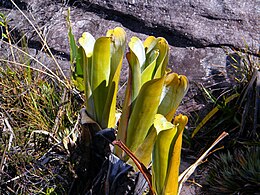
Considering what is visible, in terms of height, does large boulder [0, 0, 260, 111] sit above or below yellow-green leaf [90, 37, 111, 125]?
below

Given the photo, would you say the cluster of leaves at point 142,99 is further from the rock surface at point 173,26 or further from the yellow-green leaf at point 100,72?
the rock surface at point 173,26

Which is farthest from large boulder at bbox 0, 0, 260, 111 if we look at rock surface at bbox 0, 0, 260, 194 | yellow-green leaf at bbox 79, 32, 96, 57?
yellow-green leaf at bbox 79, 32, 96, 57

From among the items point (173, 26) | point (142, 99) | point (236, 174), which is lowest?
point (236, 174)

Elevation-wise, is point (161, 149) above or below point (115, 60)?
below

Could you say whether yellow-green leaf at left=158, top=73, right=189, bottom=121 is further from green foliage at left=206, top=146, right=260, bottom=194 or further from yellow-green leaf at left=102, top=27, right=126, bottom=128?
green foliage at left=206, top=146, right=260, bottom=194

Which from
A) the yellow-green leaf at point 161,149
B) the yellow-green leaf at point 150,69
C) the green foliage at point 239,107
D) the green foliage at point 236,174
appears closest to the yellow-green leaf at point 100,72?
the yellow-green leaf at point 150,69

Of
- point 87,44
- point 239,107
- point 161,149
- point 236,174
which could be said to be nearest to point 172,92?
point 161,149

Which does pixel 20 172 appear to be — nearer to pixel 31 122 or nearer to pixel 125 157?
pixel 31 122

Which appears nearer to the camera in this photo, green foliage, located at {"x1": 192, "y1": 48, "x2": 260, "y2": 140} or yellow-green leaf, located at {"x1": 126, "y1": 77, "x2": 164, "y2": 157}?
yellow-green leaf, located at {"x1": 126, "y1": 77, "x2": 164, "y2": 157}

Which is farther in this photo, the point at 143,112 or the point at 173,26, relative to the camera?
the point at 173,26

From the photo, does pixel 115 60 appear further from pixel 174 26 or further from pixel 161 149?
pixel 174 26
